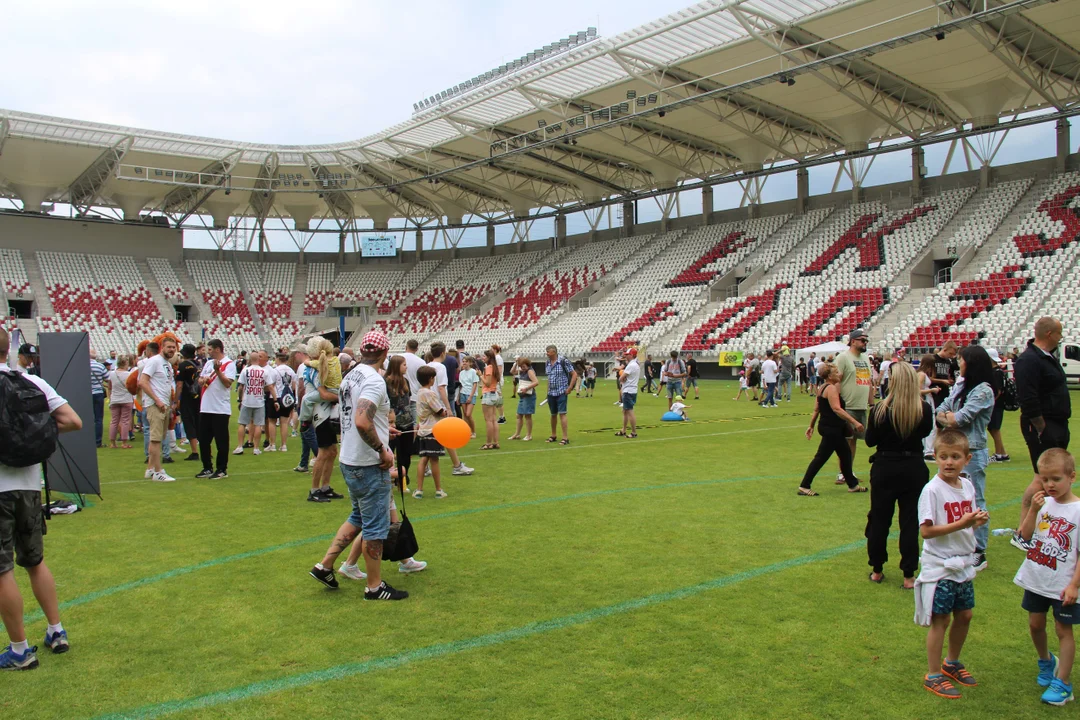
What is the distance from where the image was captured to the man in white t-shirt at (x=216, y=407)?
30.4 feet

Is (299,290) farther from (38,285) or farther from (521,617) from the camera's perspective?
(521,617)

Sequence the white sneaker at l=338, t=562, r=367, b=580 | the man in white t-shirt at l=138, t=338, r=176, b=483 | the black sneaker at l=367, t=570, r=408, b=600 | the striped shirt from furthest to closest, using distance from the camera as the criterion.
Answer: the striped shirt → the man in white t-shirt at l=138, t=338, r=176, b=483 → the white sneaker at l=338, t=562, r=367, b=580 → the black sneaker at l=367, t=570, r=408, b=600

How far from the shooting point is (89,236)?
47906mm

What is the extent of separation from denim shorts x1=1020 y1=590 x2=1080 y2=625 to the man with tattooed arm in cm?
358

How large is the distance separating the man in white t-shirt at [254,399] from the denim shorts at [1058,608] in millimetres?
10630

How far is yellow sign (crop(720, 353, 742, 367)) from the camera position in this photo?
101ft

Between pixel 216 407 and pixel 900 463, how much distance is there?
7.65m

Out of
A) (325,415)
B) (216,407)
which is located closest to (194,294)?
(216,407)

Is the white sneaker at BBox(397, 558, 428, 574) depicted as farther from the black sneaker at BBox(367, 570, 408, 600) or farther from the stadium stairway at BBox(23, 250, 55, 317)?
the stadium stairway at BBox(23, 250, 55, 317)

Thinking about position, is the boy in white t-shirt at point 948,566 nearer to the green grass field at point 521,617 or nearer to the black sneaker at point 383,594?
the green grass field at point 521,617

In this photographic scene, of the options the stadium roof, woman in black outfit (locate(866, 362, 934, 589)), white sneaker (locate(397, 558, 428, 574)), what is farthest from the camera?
the stadium roof

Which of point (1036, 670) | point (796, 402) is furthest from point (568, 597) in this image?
point (796, 402)

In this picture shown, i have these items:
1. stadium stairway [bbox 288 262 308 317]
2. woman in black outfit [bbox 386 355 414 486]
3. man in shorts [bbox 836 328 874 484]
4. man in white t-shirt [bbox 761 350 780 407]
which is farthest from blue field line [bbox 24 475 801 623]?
stadium stairway [bbox 288 262 308 317]

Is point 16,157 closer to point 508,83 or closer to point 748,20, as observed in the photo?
point 508,83
